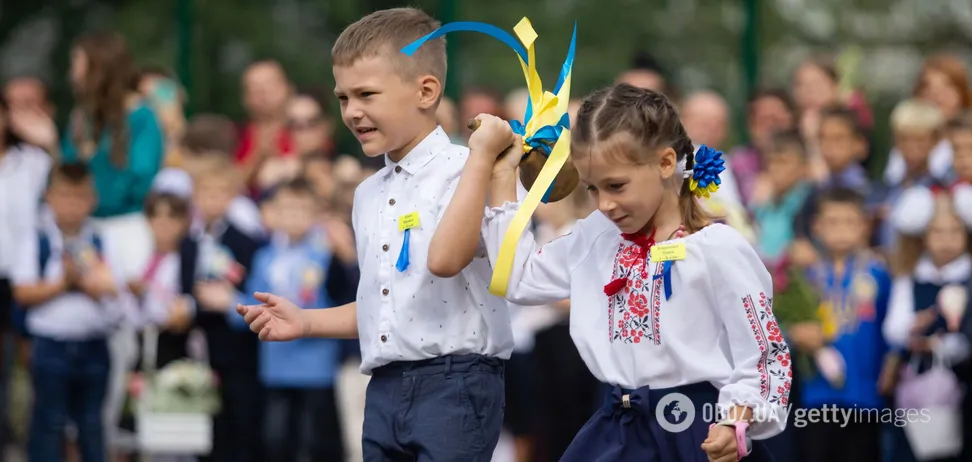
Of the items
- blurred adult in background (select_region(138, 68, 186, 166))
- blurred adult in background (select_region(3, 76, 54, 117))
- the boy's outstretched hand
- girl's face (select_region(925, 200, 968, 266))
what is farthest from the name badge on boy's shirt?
blurred adult in background (select_region(3, 76, 54, 117))

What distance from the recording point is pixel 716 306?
12.9 feet

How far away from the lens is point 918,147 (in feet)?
25.9

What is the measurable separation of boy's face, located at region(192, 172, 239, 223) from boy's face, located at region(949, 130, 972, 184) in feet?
13.6

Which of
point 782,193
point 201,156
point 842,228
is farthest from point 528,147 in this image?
point 201,156

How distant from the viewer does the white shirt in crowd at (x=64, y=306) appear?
8086mm

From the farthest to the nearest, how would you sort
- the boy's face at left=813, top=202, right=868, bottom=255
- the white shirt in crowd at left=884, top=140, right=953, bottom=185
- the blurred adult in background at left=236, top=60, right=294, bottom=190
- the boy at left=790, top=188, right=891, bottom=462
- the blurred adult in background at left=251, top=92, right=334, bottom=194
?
1. the blurred adult in background at left=236, top=60, right=294, bottom=190
2. the blurred adult in background at left=251, top=92, right=334, bottom=194
3. the white shirt in crowd at left=884, top=140, right=953, bottom=185
4. the boy's face at left=813, top=202, right=868, bottom=255
5. the boy at left=790, top=188, right=891, bottom=462

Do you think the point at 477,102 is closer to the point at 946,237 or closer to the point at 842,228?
the point at 842,228

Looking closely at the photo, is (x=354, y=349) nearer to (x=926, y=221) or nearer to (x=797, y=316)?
(x=797, y=316)

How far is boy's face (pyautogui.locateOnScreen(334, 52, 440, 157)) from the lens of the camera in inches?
168

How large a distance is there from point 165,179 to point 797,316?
4049 mm

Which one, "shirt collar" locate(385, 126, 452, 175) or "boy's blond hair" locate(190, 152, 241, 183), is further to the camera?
"boy's blond hair" locate(190, 152, 241, 183)

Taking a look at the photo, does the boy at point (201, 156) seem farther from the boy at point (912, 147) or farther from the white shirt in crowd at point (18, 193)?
the boy at point (912, 147)

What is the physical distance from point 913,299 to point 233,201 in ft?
13.0

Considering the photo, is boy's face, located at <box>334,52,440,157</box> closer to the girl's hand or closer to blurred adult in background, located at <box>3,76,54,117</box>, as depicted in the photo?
the girl's hand
